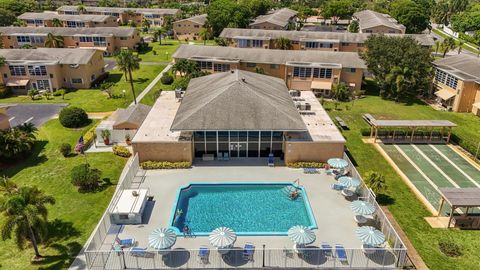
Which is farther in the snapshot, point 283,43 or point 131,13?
point 131,13

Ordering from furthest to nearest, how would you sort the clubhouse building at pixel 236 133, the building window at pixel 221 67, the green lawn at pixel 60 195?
1. the building window at pixel 221 67
2. the clubhouse building at pixel 236 133
3. the green lawn at pixel 60 195

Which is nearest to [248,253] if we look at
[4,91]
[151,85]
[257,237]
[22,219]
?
[257,237]

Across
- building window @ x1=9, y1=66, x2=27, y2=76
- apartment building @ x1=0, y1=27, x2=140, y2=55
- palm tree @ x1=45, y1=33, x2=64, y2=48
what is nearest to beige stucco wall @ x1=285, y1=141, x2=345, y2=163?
building window @ x1=9, y1=66, x2=27, y2=76

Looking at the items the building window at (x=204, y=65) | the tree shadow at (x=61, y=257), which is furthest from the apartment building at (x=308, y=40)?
the tree shadow at (x=61, y=257)

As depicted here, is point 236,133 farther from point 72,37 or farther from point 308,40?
point 72,37

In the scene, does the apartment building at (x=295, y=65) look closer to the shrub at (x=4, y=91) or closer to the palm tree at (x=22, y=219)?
the shrub at (x=4, y=91)
